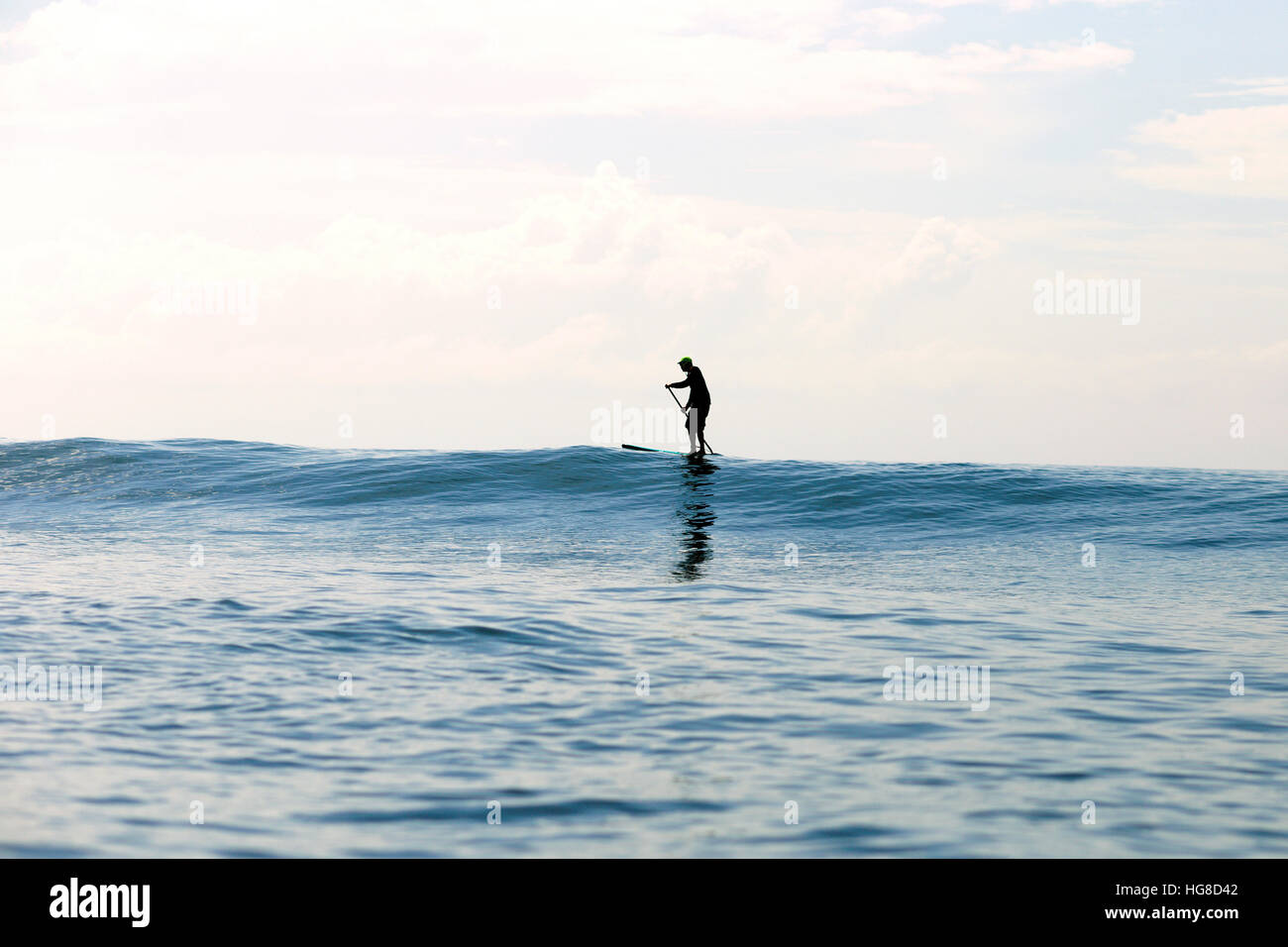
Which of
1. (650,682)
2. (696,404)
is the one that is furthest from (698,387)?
(650,682)

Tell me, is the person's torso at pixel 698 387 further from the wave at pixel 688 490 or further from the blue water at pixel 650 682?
the blue water at pixel 650 682

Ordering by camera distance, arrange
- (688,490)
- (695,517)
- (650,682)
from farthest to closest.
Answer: (688,490) < (695,517) < (650,682)

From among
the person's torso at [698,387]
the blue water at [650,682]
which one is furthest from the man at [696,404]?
the blue water at [650,682]

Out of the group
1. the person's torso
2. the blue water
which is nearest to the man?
the person's torso

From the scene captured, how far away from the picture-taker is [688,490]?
23.9m

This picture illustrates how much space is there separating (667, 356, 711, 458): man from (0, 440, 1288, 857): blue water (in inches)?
159

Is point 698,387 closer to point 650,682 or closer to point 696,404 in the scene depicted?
point 696,404

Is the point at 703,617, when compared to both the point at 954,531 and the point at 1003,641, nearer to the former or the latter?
the point at 1003,641

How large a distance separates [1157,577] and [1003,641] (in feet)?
21.0

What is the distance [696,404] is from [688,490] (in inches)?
111

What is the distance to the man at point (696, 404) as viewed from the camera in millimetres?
25016

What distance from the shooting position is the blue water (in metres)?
5.70

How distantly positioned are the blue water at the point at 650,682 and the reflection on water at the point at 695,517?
20cm
